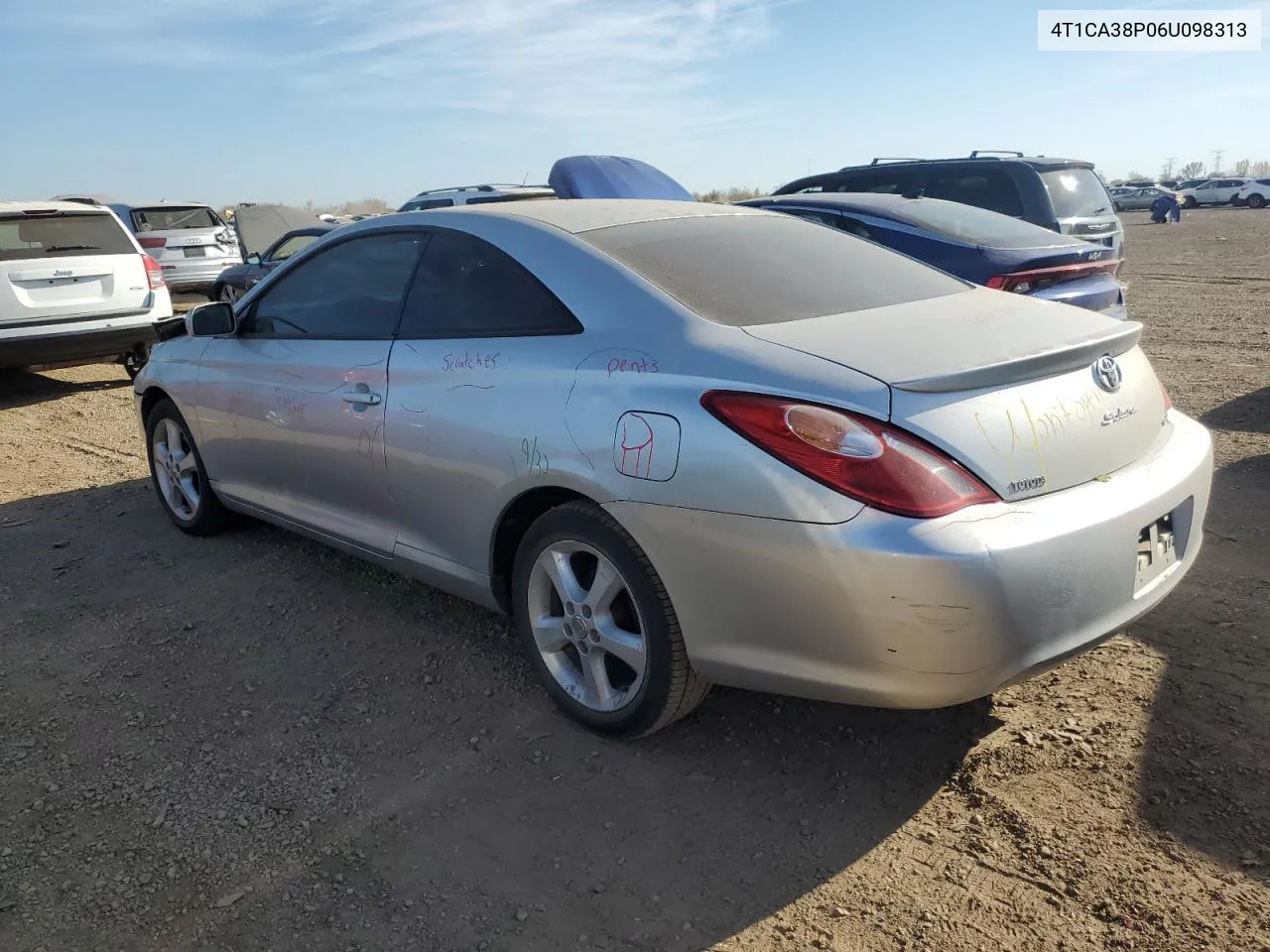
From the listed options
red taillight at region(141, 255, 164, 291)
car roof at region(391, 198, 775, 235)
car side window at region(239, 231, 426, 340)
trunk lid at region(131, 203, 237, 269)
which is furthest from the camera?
trunk lid at region(131, 203, 237, 269)

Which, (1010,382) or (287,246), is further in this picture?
(287,246)

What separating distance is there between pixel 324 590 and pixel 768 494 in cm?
252

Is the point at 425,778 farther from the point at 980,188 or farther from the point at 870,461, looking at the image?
the point at 980,188

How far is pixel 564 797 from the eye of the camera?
2.70 m

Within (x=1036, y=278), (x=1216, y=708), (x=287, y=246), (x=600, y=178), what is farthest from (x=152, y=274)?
(x=1216, y=708)

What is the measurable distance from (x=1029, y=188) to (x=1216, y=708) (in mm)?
6268

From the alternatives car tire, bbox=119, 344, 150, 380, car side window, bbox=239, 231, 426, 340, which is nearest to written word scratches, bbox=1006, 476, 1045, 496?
car side window, bbox=239, 231, 426, 340

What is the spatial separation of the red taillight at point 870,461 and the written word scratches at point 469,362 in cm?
109

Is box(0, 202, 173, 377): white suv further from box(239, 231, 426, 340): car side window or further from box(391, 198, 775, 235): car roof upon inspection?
box(391, 198, 775, 235): car roof

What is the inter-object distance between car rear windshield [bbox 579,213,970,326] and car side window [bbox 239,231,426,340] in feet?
2.79


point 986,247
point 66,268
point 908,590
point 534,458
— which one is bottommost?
point 908,590

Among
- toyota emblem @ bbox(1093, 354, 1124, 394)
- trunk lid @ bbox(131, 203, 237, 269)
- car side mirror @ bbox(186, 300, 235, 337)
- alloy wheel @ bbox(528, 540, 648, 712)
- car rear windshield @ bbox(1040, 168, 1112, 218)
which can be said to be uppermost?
trunk lid @ bbox(131, 203, 237, 269)

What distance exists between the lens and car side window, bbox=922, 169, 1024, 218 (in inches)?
325

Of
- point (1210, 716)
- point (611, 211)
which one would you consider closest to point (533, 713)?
point (611, 211)
